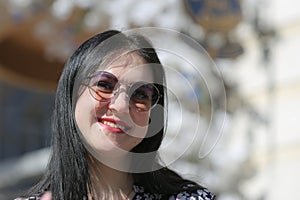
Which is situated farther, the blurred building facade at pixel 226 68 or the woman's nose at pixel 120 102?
the blurred building facade at pixel 226 68

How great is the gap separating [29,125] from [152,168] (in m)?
4.66

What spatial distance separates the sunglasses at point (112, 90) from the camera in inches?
61.9

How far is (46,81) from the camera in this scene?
18.3 feet

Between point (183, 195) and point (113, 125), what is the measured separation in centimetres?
22

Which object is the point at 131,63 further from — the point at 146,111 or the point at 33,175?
the point at 33,175

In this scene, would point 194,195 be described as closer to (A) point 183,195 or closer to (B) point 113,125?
(A) point 183,195

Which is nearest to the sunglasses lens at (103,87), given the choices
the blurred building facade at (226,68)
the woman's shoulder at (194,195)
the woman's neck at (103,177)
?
the woman's neck at (103,177)

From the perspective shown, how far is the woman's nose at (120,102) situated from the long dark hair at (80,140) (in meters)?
0.09

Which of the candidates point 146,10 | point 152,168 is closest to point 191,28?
point 146,10

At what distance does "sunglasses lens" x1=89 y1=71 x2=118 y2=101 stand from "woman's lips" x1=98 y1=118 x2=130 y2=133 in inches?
1.8

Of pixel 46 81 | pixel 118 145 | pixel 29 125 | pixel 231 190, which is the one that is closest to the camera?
pixel 118 145

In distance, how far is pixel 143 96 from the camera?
1.60 m

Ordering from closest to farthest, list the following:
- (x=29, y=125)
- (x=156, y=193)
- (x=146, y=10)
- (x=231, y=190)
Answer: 1. (x=156, y=193)
2. (x=146, y=10)
3. (x=231, y=190)
4. (x=29, y=125)

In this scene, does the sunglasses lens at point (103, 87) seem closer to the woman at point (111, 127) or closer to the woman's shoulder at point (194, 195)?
the woman at point (111, 127)
